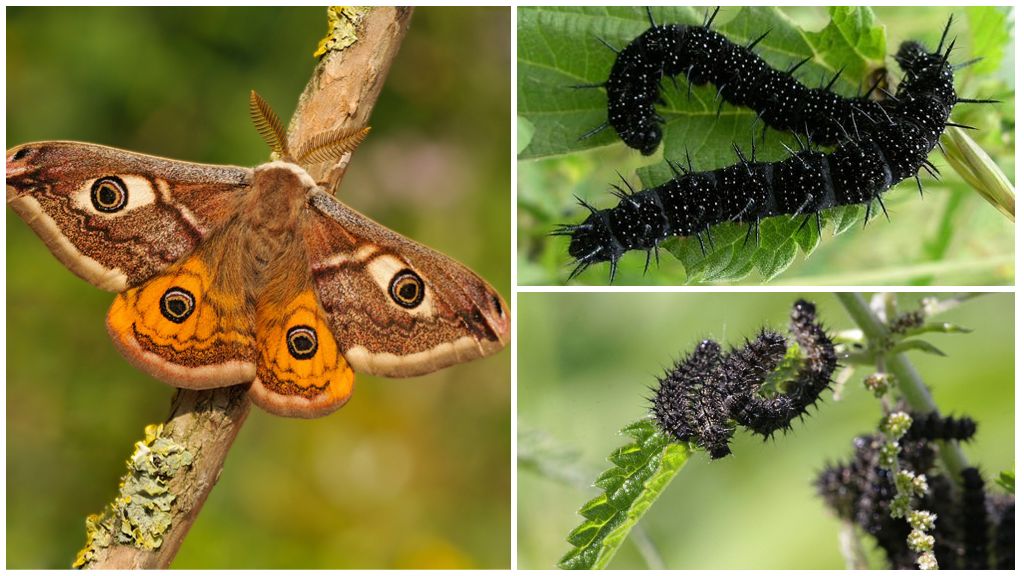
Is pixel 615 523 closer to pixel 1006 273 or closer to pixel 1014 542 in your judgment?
pixel 1014 542

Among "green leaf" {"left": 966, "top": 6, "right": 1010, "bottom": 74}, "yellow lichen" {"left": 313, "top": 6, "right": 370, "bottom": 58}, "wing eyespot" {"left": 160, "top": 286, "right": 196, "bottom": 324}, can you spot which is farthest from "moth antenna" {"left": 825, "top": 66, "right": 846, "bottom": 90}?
"wing eyespot" {"left": 160, "top": 286, "right": 196, "bottom": 324}

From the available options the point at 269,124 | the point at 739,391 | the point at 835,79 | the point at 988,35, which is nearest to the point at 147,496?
the point at 269,124

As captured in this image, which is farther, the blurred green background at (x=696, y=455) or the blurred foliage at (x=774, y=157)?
the blurred green background at (x=696, y=455)

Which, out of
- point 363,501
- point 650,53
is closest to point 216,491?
point 363,501

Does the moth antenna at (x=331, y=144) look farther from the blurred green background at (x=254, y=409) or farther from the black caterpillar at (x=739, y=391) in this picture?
the blurred green background at (x=254, y=409)

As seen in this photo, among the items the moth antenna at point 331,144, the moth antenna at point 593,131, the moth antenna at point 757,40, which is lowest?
the moth antenna at point 331,144

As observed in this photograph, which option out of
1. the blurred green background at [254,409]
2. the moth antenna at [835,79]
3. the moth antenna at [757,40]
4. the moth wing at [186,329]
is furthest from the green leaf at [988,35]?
the moth wing at [186,329]
